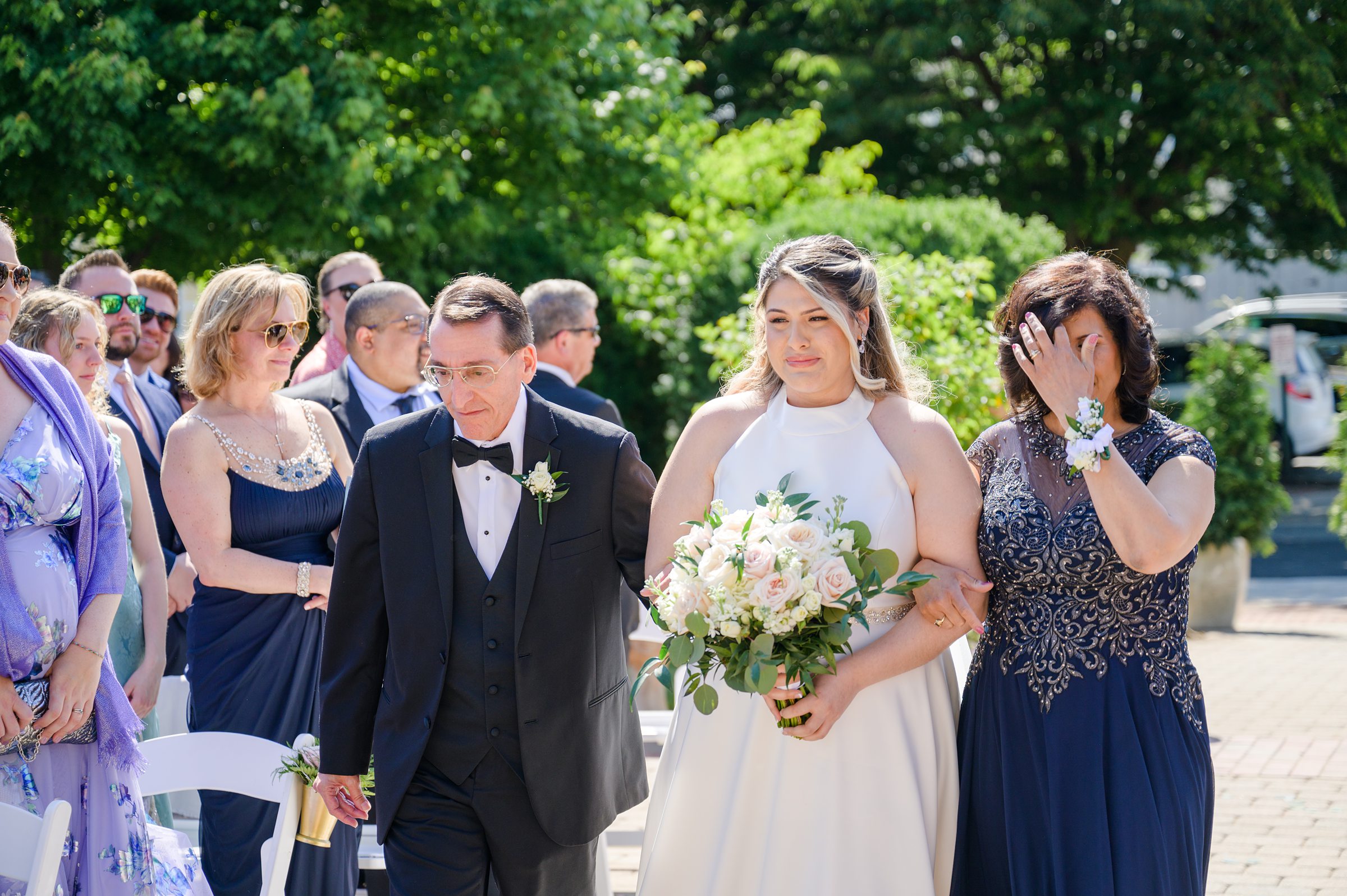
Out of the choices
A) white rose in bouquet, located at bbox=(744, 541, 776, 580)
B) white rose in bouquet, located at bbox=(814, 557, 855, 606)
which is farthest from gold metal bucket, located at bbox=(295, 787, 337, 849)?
white rose in bouquet, located at bbox=(814, 557, 855, 606)

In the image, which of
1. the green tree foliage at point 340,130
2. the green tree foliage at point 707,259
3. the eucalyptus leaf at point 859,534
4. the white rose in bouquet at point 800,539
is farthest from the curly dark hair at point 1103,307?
the green tree foliage at point 340,130

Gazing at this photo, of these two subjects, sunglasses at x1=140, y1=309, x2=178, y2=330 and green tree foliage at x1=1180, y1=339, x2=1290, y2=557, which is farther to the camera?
green tree foliage at x1=1180, y1=339, x2=1290, y2=557

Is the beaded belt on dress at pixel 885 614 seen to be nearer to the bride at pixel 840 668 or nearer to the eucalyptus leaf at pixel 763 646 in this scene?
the bride at pixel 840 668

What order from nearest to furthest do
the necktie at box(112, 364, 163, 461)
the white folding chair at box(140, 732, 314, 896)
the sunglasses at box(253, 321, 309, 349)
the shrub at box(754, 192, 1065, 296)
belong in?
the white folding chair at box(140, 732, 314, 896), the sunglasses at box(253, 321, 309, 349), the necktie at box(112, 364, 163, 461), the shrub at box(754, 192, 1065, 296)

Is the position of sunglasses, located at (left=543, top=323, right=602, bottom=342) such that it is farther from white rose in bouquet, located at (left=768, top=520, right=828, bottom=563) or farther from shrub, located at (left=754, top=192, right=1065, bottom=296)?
shrub, located at (left=754, top=192, right=1065, bottom=296)

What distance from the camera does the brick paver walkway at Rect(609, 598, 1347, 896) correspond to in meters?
5.55

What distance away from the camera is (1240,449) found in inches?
457

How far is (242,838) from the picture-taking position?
4328 millimetres

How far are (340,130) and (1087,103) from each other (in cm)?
1306

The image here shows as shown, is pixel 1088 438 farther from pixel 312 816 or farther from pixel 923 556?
pixel 312 816

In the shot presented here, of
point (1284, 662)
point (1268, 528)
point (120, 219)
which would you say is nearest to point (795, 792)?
point (1284, 662)

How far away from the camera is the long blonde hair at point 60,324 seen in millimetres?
4688

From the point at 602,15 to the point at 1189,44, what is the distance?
11371 millimetres

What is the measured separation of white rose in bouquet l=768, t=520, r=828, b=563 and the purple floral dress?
6.11 feet
